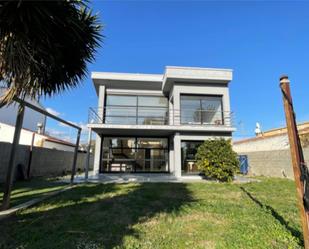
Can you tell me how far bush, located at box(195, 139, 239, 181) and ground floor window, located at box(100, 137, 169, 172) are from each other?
4.36 metres

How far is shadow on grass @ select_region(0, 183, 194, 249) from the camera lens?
155 inches

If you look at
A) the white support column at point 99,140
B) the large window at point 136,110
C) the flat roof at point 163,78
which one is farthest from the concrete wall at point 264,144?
the white support column at point 99,140

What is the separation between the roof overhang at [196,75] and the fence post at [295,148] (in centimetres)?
1084

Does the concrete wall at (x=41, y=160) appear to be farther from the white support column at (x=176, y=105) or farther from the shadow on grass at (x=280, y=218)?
the shadow on grass at (x=280, y=218)

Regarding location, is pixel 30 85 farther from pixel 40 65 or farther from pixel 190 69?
pixel 190 69

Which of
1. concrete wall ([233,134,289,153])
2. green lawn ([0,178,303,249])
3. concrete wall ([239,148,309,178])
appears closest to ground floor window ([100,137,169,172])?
concrete wall ([239,148,309,178])

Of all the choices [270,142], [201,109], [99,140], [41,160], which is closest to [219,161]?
[201,109]

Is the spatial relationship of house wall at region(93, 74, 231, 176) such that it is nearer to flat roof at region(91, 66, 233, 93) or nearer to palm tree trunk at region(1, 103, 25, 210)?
flat roof at region(91, 66, 233, 93)

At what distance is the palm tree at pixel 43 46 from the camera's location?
4.08 metres

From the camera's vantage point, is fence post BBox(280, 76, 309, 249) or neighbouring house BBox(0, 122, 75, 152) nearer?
fence post BBox(280, 76, 309, 249)

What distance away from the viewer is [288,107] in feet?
11.6

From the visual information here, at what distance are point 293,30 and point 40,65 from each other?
13.2 metres

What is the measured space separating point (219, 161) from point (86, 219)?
8.52 meters

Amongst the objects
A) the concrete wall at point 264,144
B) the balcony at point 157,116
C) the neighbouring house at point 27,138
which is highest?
the balcony at point 157,116
